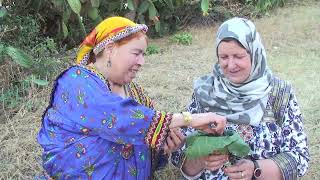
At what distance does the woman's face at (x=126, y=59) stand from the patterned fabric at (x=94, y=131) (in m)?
0.08

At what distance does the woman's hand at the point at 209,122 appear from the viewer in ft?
7.29

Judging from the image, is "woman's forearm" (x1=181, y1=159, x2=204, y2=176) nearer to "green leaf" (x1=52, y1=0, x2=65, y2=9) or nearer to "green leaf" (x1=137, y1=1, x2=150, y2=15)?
"green leaf" (x1=52, y1=0, x2=65, y2=9)

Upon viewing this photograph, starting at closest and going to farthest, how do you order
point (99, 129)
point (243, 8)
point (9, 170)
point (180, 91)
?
point (99, 129) < point (9, 170) < point (180, 91) < point (243, 8)

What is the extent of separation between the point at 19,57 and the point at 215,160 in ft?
8.25

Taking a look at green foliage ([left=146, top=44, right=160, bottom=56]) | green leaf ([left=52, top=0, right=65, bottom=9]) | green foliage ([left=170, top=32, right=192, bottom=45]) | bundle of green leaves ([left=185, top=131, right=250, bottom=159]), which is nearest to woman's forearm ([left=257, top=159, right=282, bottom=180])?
bundle of green leaves ([left=185, top=131, right=250, bottom=159])

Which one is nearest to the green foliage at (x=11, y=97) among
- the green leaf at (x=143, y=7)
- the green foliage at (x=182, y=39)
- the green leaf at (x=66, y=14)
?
the green leaf at (x=66, y=14)

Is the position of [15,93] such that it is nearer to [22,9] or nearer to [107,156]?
[22,9]

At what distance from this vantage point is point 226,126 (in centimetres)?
242

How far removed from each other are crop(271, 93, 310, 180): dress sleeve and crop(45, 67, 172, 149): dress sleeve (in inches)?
22.9

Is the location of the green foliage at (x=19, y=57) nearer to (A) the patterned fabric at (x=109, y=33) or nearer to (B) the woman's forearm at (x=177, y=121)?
(A) the patterned fabric at (x=109, y=33)

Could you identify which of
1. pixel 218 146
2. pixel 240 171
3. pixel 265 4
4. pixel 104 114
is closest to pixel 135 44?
pixel 104 114

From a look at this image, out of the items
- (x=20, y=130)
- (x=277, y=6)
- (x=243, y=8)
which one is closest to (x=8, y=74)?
(x=20, y=130)

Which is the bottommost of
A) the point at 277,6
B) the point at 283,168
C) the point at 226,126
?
the point at 277,6

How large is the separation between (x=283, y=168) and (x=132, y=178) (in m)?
0.73
